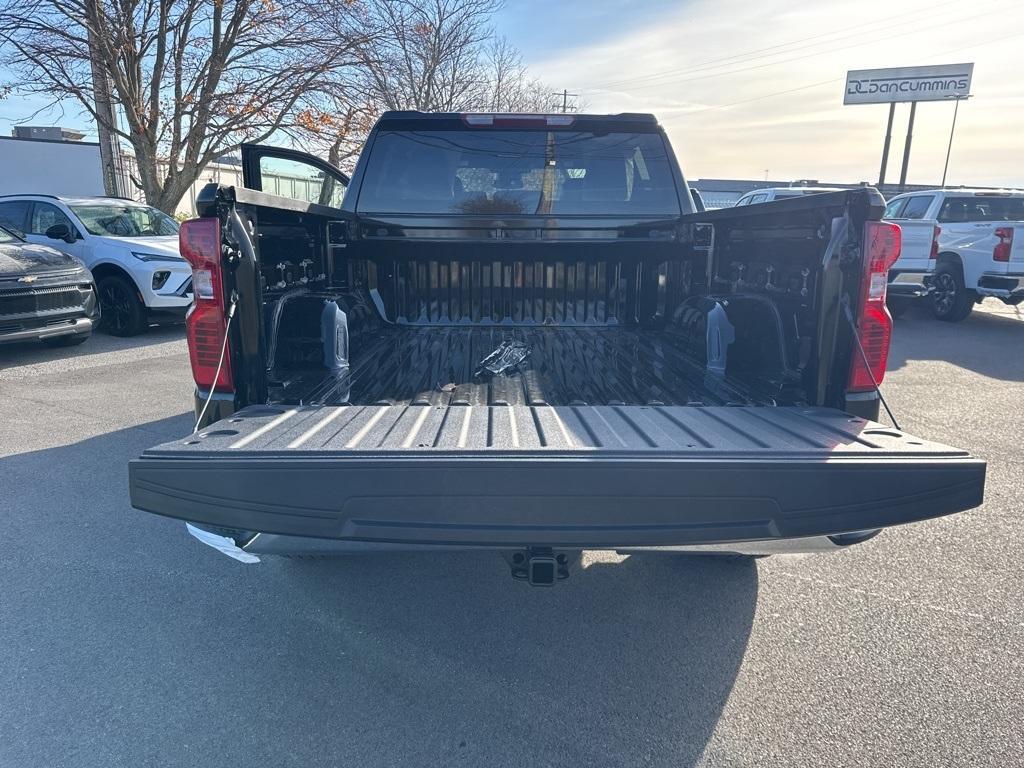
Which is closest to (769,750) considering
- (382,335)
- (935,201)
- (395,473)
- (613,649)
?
(613,649)

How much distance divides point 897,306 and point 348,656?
13.1m

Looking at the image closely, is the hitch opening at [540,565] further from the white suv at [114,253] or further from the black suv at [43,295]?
the white suv at [114,253]

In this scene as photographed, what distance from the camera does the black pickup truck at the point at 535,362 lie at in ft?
6.22

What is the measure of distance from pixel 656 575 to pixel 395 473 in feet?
6.46

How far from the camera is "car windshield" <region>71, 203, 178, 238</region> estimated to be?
9.80 m

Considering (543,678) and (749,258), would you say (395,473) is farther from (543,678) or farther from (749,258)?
(749,258)

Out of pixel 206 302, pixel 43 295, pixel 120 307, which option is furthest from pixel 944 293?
pixel 43 295

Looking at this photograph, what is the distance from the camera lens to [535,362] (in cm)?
357

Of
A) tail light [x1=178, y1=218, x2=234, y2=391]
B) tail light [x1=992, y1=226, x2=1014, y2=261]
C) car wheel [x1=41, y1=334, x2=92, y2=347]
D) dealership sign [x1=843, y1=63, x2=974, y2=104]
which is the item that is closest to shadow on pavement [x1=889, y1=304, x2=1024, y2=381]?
tail light [x1=992, y1=226, x2=1014, y2=261]

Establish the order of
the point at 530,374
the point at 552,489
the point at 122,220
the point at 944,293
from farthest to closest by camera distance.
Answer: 1. the point at 944,293
2. the point at 122,220
3. the point at 530,374
4. the point at 552,489

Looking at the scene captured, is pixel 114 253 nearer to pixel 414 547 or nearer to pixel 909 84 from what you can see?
pixel 414 547

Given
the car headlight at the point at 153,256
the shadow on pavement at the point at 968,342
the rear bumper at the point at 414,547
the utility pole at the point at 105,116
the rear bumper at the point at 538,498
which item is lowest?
the shadow on pavement at the point at 968,342

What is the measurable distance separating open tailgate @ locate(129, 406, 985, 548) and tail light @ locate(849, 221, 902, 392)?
Result: 0.53 meters

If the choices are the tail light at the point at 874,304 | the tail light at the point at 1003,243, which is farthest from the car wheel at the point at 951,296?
the tail light at the point at 874,304
